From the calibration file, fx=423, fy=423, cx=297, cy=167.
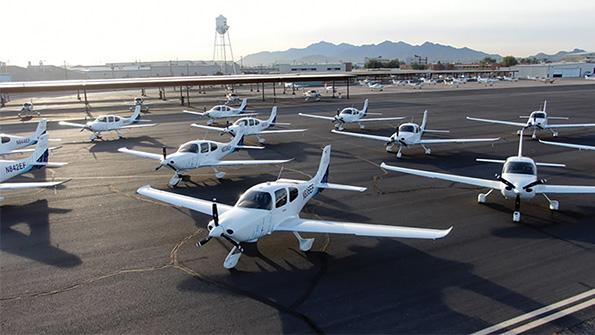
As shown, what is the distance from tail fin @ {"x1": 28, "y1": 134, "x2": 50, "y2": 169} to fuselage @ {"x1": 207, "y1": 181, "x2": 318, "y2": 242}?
44.8 ft

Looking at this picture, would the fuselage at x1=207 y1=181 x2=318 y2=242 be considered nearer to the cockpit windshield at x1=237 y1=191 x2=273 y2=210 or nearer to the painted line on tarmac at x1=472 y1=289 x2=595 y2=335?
the cockpit windshield at x1=237 y1=191 x2=273 y2=210

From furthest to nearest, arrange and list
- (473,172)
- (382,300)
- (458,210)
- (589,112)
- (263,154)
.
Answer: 1. (589,112)
2. (263,154)
3. (473,172)
4. (458,210)
5. (382,300)

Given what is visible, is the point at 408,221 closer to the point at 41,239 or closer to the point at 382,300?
the point at 382,300

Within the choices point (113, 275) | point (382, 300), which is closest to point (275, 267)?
point (382, 300)

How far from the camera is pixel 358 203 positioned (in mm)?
18547

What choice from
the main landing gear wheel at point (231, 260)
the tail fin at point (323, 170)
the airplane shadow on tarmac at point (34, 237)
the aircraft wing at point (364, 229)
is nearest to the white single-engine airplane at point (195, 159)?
the tail fin at point (323, 170)

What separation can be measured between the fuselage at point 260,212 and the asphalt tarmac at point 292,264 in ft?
3.93

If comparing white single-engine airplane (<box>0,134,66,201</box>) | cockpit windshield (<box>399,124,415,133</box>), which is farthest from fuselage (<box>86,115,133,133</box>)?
cockpit windshield (<box>399,124,415,133</box>)

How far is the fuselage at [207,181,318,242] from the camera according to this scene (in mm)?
11820

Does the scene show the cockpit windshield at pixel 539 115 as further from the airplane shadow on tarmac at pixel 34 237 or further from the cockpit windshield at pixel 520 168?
the airplane shadow on tarmac at pixel 34 237

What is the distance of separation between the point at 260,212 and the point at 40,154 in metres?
15.2

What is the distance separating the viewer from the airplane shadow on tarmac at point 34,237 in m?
13.5

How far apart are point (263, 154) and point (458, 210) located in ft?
49.3

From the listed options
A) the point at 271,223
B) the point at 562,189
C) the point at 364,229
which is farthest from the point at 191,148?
the point at 562,189
